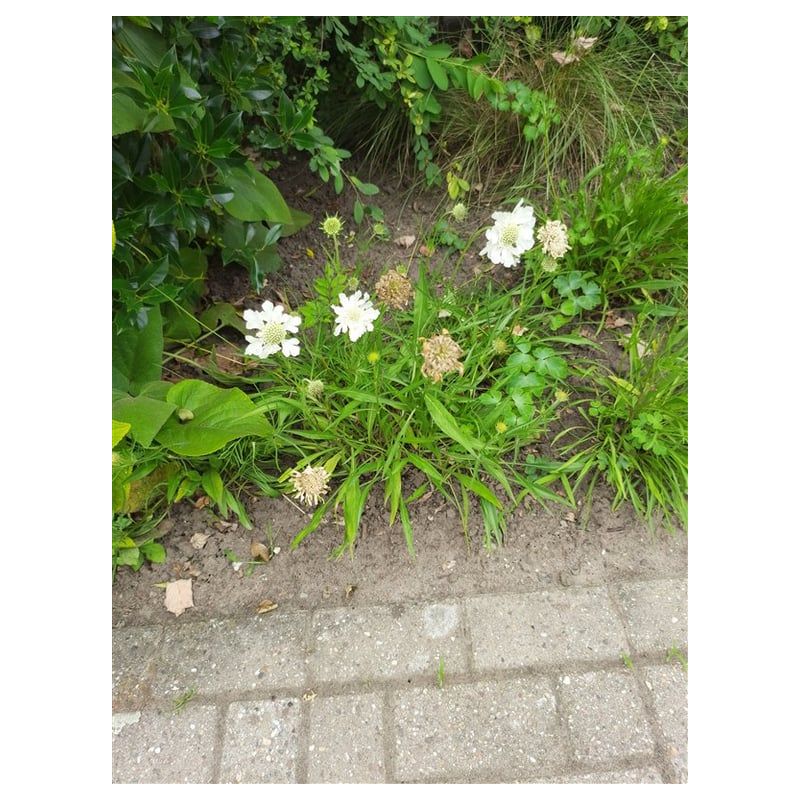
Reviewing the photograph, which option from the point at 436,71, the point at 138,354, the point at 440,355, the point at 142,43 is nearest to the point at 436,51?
the point at 436,71

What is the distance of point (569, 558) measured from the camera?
1.71 meters

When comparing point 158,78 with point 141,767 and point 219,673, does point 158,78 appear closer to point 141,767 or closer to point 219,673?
point 219,673

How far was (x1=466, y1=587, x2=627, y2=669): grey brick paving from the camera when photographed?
157 cm

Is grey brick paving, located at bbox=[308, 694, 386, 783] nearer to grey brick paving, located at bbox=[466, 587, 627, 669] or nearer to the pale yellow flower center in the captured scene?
grey brick paving, located at bbox=[466, 587, 627, 669]

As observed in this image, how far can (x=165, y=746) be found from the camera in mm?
1463

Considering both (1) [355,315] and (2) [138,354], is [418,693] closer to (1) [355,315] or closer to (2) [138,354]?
(1) [355,315]

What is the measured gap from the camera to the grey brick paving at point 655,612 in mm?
1596

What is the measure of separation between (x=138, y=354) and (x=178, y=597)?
681mm

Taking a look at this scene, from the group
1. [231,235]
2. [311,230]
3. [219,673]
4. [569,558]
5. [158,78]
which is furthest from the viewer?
[311,230]

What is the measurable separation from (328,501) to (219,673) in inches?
20.2

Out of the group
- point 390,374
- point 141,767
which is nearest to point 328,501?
point 390,374

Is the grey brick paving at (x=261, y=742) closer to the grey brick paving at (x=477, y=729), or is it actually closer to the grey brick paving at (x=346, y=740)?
the grey brick paving at (x=346, y=740)

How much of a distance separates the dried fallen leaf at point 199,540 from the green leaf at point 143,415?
1.18 ft

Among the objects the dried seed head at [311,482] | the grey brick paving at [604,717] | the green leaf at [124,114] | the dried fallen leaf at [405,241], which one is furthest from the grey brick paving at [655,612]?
the green leaf at [124,114]
